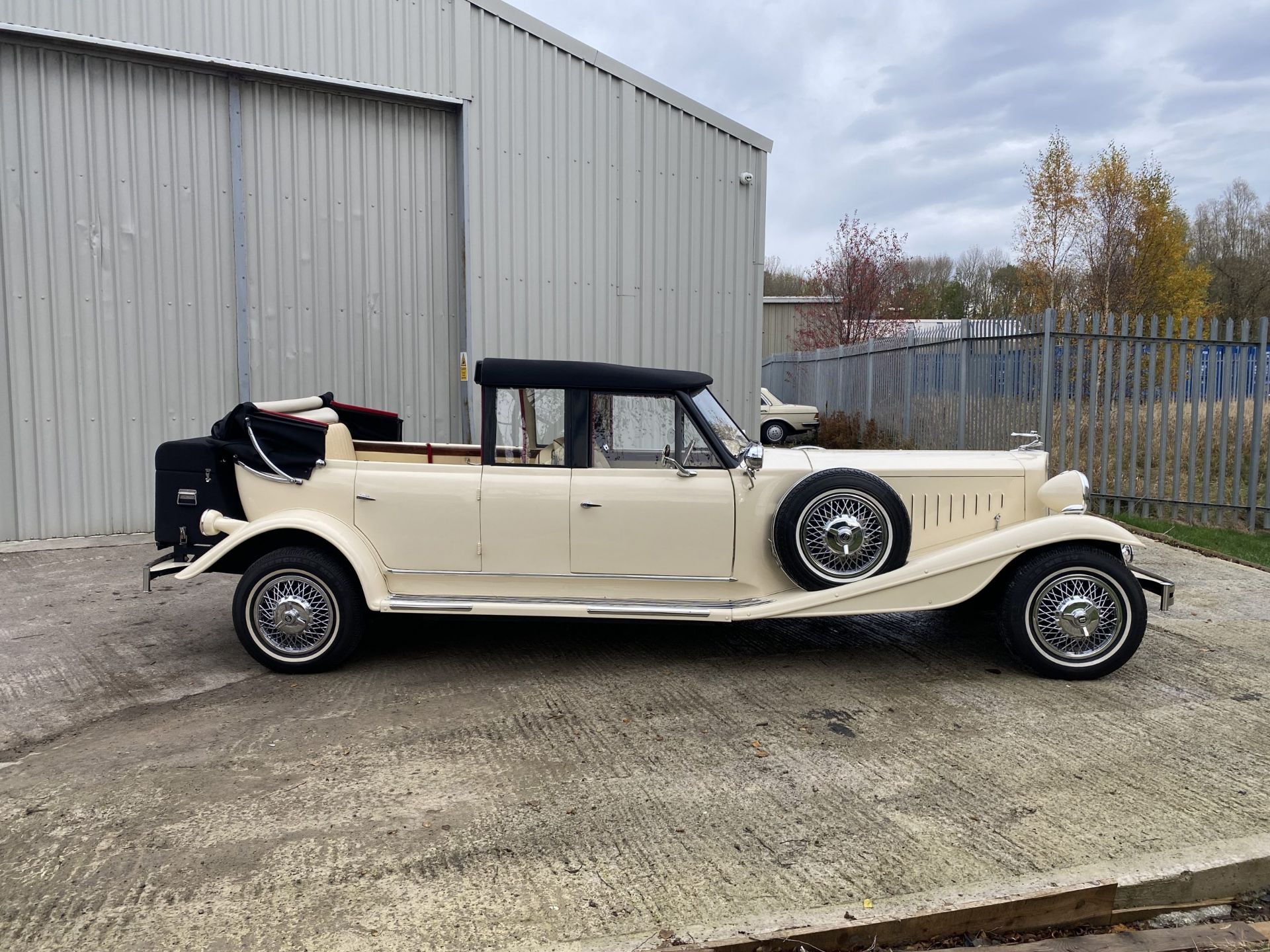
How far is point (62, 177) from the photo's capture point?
28.4ft

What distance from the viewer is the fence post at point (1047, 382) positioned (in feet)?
32.1

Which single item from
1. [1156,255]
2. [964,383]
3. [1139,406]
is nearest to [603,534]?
[1139,406]

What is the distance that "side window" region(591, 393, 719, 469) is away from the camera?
528 centimetres

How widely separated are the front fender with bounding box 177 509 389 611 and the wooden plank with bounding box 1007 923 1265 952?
359cm

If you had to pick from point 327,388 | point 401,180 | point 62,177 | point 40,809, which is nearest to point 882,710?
point 40,809

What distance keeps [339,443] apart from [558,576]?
5.09ft

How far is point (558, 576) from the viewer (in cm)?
525

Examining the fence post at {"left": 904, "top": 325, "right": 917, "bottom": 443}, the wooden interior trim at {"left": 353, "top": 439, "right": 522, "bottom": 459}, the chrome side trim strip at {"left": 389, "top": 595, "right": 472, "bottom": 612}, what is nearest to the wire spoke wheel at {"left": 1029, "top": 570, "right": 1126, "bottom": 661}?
the chrome side trim strip at {"left": 389, "top": 595, "right": 472, "bottom": 612}

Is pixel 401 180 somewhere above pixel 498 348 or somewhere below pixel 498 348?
above

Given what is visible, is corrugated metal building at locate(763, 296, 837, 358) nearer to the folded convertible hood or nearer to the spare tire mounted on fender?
the folded convertible hood

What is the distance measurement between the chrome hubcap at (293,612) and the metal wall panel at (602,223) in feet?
16.9

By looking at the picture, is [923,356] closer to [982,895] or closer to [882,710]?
[882,710]

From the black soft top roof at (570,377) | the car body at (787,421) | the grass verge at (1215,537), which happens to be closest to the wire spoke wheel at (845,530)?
the black soft top roof at (570,377)

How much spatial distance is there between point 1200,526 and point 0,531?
11.8m
